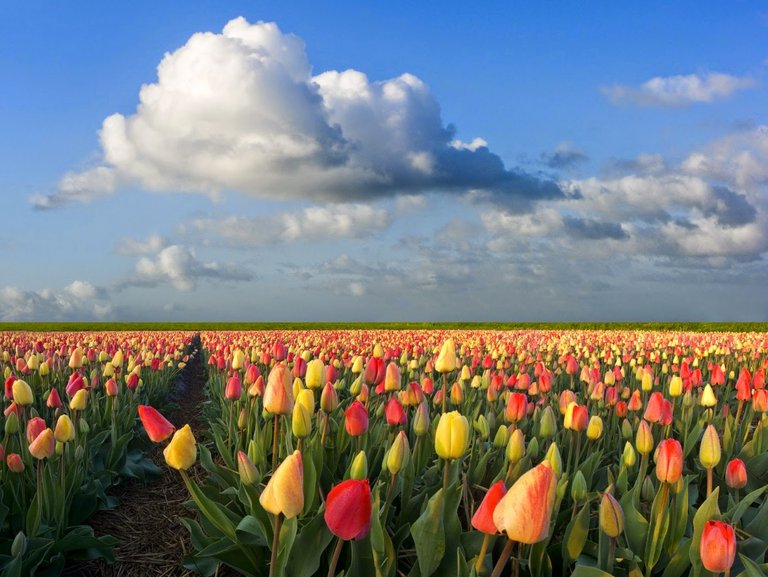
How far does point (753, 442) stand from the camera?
4.46 m

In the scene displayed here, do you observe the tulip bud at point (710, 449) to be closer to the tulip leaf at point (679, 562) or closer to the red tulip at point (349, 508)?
the tulip leaf at point (679, 562)

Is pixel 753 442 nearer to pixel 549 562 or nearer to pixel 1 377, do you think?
pixel 549 562

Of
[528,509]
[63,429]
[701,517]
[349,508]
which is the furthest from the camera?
[63,429]

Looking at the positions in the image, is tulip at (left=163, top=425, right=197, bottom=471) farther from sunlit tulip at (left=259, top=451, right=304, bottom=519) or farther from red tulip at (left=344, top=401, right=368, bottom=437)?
red tulip at (left=344, top=401, right=368, bottom=437)

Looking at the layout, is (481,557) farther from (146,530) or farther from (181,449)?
(146,530)

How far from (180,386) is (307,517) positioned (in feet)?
30.3

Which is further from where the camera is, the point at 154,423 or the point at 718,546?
the point at 154,423

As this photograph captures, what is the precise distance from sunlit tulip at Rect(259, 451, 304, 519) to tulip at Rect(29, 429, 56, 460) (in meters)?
1.91

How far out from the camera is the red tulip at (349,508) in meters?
1.77

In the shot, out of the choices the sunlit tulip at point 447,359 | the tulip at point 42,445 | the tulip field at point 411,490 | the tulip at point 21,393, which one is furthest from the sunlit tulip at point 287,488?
the tulip at point 21,393

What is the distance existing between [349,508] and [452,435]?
2.33ft

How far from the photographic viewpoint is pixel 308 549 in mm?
2486

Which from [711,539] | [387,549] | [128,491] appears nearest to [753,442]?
[711,539]

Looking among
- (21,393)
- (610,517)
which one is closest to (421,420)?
(610,517)
